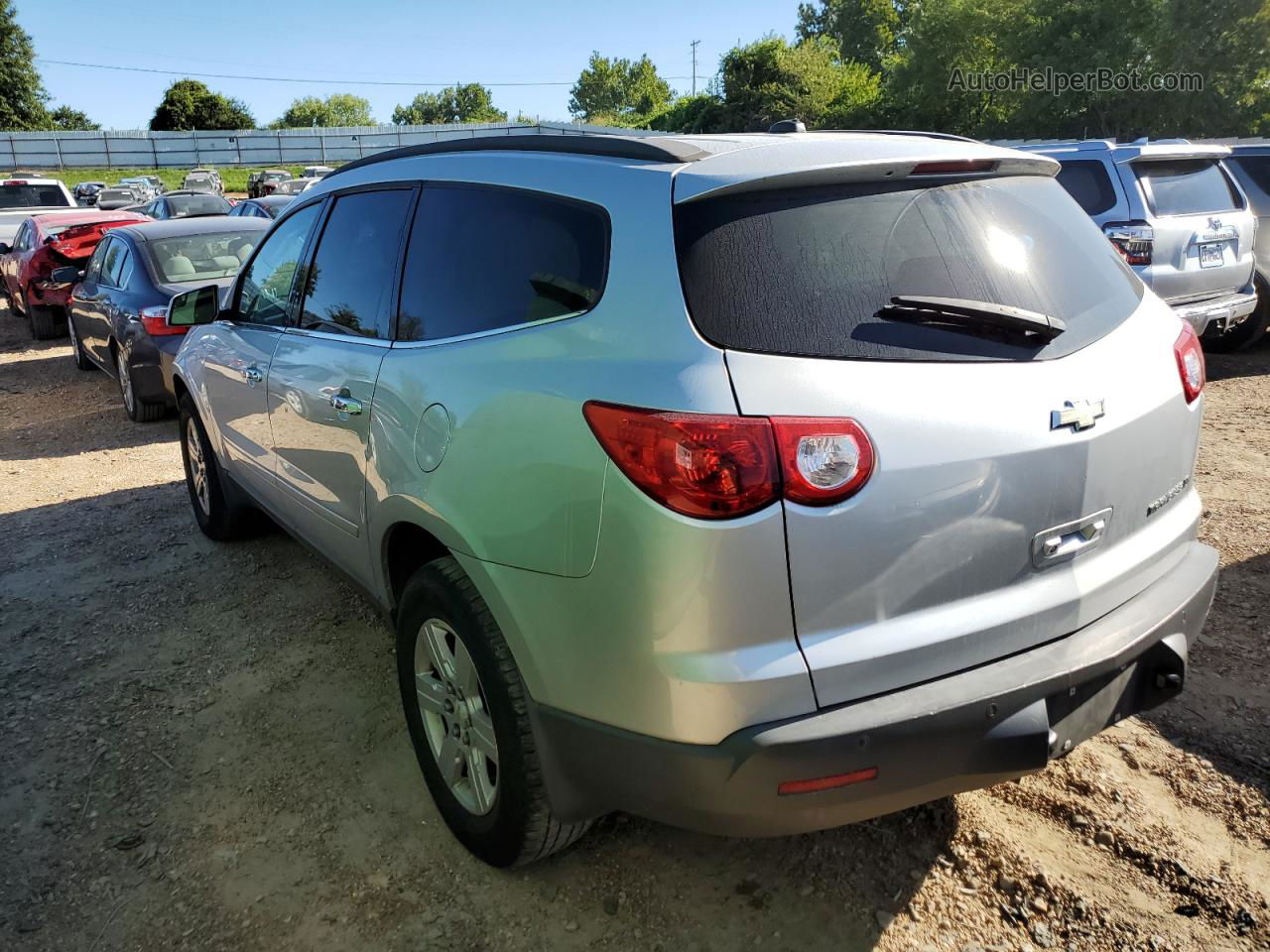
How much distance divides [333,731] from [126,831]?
2.27 feet

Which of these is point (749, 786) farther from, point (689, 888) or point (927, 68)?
point (927, 68)

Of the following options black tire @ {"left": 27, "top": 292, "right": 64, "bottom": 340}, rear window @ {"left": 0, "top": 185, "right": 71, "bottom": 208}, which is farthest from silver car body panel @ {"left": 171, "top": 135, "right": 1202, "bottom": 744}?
rear window @ {"left": 0, "top": 185, "right": 71, "bottom": 208}

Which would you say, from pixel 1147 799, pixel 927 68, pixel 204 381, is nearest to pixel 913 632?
pixel 1147 799

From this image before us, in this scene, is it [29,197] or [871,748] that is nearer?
[871,748]

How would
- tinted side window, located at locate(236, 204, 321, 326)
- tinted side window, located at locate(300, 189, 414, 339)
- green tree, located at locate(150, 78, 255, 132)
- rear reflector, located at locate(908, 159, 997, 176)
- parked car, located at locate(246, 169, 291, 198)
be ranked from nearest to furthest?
1. rear reflector, located at locate(908, 159, 997, 176)
2. tinted side window, located at locate(300, 189, 414, 339)
3. tinted side window, located at locate(236, 204, 321, 326)
4. parked car, located at locate(246, 169, 291, 198)
5. green tree, located at locate(150, 78, 255, 132)

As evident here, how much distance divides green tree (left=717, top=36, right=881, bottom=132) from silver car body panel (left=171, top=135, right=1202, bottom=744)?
41248 mm

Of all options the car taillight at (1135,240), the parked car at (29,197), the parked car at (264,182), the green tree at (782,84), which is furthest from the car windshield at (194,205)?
the green tree at (782,84)

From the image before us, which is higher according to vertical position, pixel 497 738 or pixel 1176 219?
pixel 1176 219

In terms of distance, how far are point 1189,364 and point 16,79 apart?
72.9m

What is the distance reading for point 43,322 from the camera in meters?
12.9

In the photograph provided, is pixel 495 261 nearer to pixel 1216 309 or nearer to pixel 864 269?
pixel 864 269

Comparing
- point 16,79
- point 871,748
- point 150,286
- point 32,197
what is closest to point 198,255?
point 150,286

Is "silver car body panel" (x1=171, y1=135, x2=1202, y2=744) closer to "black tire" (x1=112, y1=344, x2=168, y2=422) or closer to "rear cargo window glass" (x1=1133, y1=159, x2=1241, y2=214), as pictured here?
"rear cargo window glass" (x1=1133, y1=159, x2=1241, y2=214)

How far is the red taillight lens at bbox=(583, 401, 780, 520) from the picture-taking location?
186 centimetres
